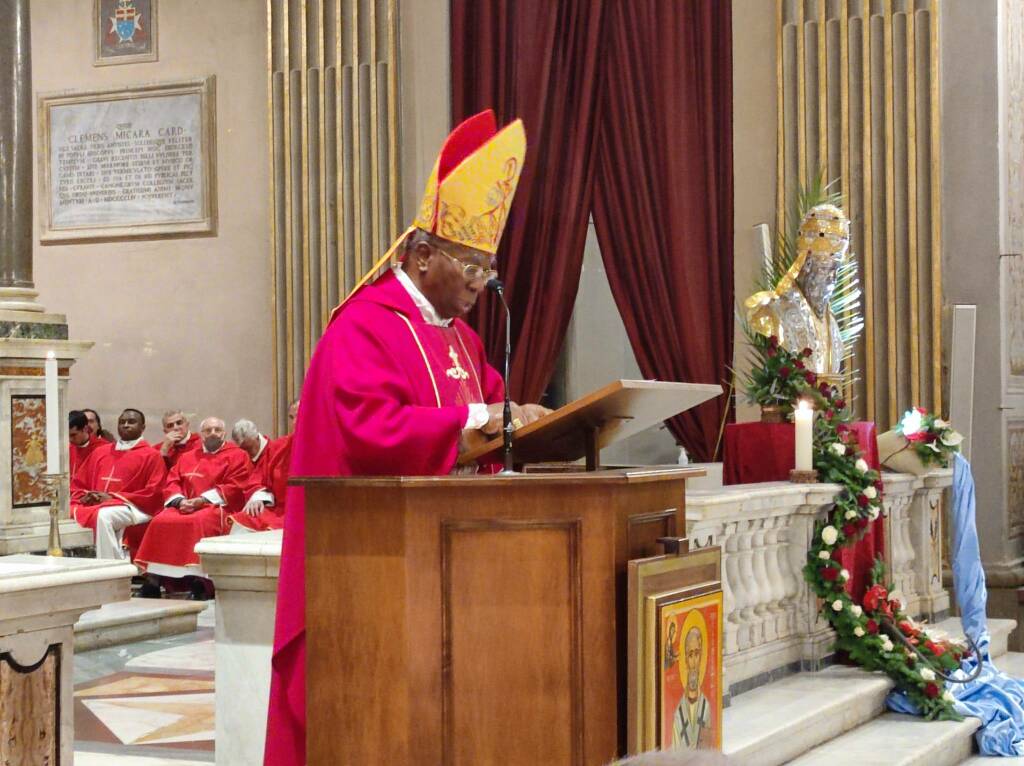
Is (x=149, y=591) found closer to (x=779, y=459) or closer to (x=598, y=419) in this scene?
(x=779, y=459)

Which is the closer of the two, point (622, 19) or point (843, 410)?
point (843, 410)

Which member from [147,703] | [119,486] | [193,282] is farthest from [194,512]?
[147,703]

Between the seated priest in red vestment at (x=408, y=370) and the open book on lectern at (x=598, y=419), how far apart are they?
10 cm

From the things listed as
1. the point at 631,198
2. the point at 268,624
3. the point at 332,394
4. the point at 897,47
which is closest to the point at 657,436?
the point at 631,198

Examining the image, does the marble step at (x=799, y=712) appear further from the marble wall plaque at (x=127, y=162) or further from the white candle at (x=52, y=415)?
the marble wall plaque at (x=127, y=162)

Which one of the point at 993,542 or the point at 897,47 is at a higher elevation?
the point at 897,47

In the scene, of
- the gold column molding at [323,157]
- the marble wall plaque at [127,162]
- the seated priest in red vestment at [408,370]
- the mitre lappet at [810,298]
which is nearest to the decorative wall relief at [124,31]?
the marble wall plaque at [127,162]

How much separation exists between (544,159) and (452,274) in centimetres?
617

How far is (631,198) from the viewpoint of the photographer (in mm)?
9312

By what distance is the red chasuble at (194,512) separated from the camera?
29.7ft

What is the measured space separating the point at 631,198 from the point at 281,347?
9.17 ft

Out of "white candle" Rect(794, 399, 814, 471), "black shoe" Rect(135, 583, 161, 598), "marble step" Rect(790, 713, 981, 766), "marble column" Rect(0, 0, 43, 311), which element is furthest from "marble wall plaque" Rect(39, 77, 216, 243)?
"marble step" Rect(790, 713, 981, 766)

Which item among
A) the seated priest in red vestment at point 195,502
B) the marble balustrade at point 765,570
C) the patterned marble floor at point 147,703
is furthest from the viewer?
the seated priest in red vestment at point 195,502

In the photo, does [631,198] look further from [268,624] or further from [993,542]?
[268,624]
